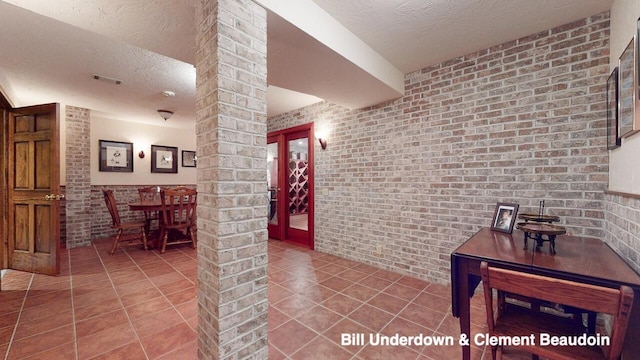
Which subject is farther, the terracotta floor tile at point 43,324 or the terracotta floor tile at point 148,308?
the terracotta floor tile at point 148,308

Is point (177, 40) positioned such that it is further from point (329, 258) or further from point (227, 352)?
point (329, 258)

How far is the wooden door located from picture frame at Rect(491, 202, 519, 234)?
503 centimetres

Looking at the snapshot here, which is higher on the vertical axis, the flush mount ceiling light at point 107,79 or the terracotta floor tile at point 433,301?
the flush mount ceiling light at point 107,79

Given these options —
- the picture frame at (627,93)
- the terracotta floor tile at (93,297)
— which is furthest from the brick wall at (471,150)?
the terracotta floor tile at (93,297)

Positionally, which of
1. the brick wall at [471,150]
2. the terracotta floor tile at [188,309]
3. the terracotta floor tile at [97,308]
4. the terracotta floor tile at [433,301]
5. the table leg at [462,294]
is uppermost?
the brick wall at [471,150]

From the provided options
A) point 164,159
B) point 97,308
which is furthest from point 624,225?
point 164,159

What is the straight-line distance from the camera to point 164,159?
20.5 feet

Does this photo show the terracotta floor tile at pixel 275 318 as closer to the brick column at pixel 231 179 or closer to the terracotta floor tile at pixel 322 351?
the terracotta floor tile at pixel 322 351

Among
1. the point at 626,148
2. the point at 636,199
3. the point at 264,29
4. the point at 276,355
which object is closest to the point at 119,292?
the point at 276,355

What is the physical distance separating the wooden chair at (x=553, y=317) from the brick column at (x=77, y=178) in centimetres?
624

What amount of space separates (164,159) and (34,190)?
3.10 m

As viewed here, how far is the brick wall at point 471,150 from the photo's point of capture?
6.79 feet

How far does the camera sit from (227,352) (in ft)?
4.49

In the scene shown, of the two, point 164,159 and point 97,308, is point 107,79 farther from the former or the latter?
point 164,159
